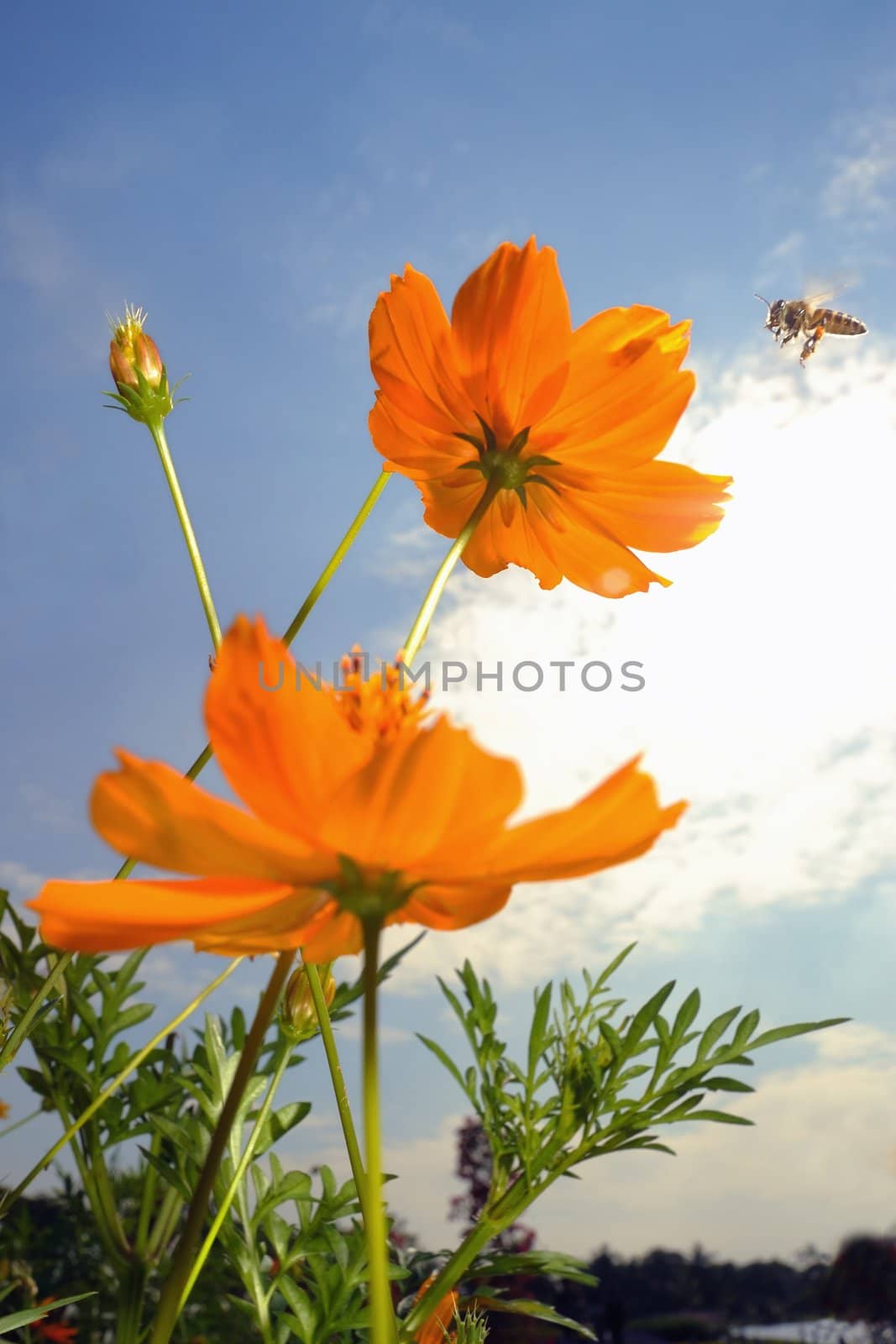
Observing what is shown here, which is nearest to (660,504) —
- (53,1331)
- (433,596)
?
(433,596)

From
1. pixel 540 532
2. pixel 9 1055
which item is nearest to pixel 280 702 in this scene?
pixel 9 1055

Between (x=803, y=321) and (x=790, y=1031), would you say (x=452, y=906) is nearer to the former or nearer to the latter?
(x=790, y=1031)

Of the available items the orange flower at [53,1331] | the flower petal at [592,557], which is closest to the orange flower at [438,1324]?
the flower petal at [592,557]

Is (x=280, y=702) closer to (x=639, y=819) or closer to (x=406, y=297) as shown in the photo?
(x=639, y=819)

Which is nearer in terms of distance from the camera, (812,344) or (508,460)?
(508,460)

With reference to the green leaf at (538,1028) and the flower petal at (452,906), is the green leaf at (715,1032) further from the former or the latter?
the flower petal at (452,906)
